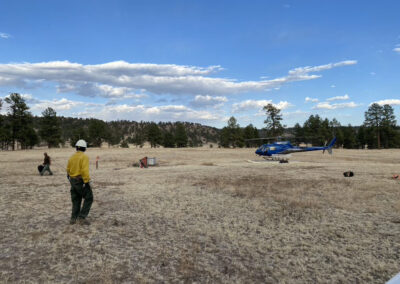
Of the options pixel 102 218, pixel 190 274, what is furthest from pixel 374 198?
pixel 102 218

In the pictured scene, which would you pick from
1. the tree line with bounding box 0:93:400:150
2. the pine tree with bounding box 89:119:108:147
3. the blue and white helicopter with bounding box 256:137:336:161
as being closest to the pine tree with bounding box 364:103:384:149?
the tree line with bounding box 0:93:400:150

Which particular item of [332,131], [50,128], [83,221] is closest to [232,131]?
[332,131]

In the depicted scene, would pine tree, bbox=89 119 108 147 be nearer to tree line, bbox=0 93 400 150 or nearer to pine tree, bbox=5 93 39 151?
tree line, bbox=0 93 400 150

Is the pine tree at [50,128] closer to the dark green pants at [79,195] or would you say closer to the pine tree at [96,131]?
the pine tree at [96,131]

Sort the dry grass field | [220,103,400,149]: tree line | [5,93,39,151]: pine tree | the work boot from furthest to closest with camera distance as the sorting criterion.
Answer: [220,103,400,149]: tree line
[5,93,39,151]: pine tree
the work boot
the dry grass field

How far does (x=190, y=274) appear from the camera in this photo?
16.6ft

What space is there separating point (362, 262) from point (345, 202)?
5815 millimetres

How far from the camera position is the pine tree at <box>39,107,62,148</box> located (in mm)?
72000

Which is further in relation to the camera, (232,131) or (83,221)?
(232,131)

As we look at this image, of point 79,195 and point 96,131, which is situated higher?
point 96,131

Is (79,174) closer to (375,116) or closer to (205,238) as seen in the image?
(205,238)

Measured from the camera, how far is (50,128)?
237 feet

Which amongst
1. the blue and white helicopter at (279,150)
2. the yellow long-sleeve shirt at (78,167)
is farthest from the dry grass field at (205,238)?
the blue and white helicopter at (279,150)

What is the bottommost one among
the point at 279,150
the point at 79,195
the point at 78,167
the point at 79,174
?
the point at 79,195
